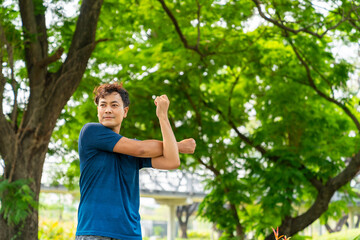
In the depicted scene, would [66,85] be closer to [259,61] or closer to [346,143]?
[259,61]

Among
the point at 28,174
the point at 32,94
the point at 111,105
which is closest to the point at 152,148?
the point at 111,105

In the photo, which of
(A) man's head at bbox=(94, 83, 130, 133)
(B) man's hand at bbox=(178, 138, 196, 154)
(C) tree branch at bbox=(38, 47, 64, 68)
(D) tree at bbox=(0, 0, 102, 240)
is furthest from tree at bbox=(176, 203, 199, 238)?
(A) man's head at bbox=(94, 83, 130, 133)

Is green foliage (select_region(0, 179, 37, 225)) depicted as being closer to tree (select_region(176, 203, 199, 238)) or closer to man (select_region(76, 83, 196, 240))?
man (select_region(76, 83, 196, 240))

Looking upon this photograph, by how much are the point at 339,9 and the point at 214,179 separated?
4411mm

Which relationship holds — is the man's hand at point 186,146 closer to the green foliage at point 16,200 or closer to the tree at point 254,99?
the green foliage at point 16,200

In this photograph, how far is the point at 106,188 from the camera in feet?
7.04

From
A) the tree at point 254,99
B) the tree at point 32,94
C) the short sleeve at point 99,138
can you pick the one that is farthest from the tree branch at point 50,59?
the short sleeve at point 99,138

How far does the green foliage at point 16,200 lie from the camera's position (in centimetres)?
544

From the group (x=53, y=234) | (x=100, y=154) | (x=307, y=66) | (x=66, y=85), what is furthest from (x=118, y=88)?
(x=53, y=234)

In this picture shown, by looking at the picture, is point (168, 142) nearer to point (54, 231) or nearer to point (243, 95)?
point (243, 95)

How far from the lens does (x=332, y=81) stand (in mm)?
8836

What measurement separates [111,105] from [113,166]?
12.6 inches

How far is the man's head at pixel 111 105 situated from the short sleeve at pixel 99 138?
0.06 m

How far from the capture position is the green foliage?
17.9 ft
